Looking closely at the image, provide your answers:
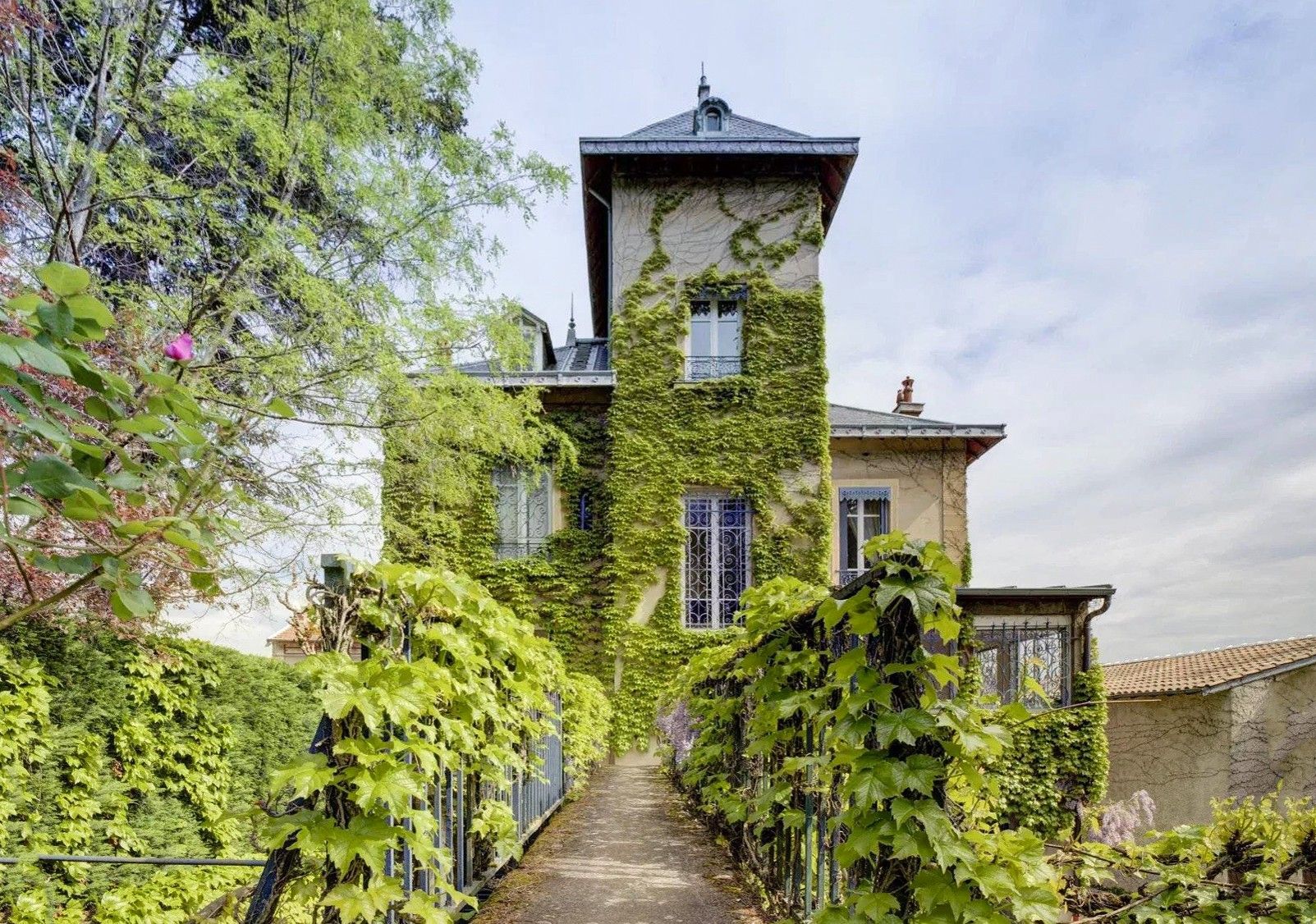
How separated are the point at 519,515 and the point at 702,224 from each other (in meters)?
→ 6.42

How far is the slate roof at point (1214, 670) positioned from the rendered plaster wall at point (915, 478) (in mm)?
3782

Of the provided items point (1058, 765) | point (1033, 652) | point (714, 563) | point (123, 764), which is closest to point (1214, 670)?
point (1033, 652)

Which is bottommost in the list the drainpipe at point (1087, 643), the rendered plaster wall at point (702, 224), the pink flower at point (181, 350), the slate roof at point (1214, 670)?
the slate roof at point (1214, 670)

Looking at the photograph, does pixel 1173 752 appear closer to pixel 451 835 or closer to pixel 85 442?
pixel 451 835

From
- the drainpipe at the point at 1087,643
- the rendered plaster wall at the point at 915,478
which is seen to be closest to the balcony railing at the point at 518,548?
the rendered plaster wall at the point at 915,478

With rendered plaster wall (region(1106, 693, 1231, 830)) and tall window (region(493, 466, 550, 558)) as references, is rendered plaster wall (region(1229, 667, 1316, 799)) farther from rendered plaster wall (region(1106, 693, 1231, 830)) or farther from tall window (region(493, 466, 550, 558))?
tall window (region(493, 466, 550, 558))

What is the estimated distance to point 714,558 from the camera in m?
12.6

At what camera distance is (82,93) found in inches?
256

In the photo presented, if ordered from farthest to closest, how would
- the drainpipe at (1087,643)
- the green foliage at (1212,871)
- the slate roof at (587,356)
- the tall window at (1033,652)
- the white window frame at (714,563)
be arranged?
the slate roof at (587,356), the white window frame at (714,563), the tall window at (1033,652), the drainpipe at (1087,643), the green foliage at (1212,871)

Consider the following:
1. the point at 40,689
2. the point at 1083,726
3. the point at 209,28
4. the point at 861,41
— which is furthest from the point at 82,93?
the point at 1083,726

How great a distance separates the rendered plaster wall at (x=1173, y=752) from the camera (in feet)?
38.0

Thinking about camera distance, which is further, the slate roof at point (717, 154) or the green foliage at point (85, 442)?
the slate roof at point (717, 154)

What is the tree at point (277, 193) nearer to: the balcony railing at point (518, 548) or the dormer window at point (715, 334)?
the balcony railing at point (518, 548)

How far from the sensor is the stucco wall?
11.3 m
